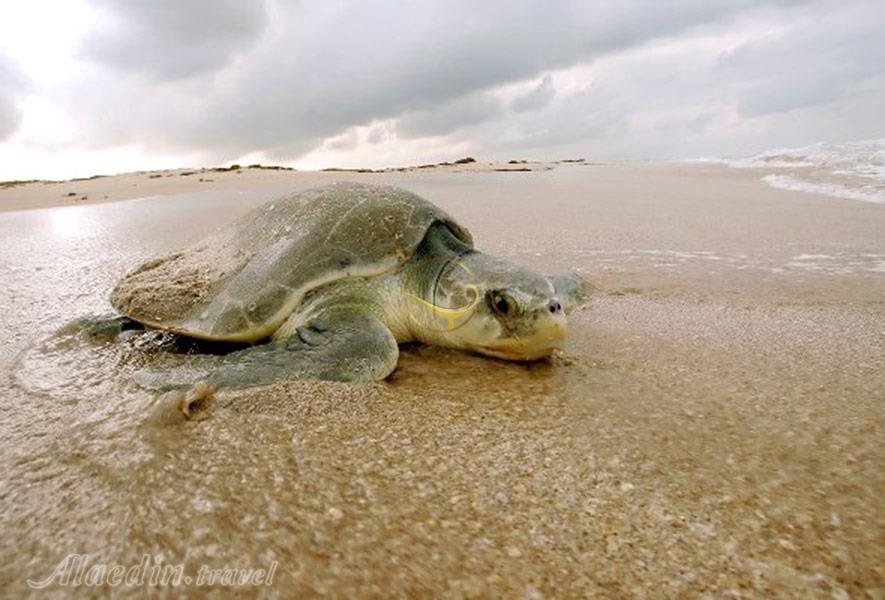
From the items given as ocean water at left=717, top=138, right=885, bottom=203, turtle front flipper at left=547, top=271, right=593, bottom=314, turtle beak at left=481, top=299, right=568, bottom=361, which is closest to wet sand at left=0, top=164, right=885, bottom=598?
turtle beak at left=481, top=299, right=568, bottom=361

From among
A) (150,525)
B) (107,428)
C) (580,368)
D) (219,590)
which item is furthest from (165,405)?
(580,368)

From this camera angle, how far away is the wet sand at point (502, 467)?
1051mm

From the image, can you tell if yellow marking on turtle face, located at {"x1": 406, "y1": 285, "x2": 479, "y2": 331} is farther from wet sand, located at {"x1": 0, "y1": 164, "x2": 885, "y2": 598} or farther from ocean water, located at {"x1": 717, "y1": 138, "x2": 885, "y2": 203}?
ocean water, located at {"x1": 717, "y1": 138, "x2": 885, "y2": 203}

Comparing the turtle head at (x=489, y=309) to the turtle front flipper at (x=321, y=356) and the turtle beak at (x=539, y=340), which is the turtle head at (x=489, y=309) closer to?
the turtle beak at (x=539, y=340)

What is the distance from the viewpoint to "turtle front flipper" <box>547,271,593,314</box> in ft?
10.3

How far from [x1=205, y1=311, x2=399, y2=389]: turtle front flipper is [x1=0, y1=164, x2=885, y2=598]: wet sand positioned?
91 millimetres

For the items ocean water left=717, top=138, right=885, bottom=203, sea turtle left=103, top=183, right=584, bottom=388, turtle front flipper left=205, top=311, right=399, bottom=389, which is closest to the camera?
turtle front flipper left=205, top=311, right=399, bottom=389

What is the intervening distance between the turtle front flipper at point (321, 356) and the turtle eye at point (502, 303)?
0.44 meters

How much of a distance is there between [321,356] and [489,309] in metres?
0.70

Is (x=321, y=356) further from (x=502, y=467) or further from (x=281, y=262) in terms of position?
(x=502, y=467)

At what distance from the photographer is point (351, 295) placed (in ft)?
7.89

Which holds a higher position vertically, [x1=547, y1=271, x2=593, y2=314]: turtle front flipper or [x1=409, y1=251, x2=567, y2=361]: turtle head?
[x1=409, y1=251, x2=567, y2=361]: turtle head

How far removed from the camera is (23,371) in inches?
85.3

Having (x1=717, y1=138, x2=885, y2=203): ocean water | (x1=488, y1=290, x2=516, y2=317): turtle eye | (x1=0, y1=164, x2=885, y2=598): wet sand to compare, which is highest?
(x1=488, y1=290, x2=516, y2=317): turtle eye
